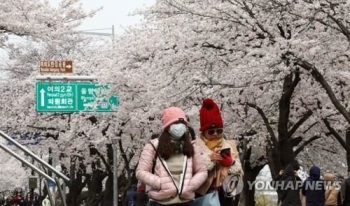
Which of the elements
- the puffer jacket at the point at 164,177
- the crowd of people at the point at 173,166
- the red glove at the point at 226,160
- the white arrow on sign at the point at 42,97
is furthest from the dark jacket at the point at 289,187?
the white arrow on sign at the point at 42,97

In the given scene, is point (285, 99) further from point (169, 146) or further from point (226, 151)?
point (169, 146)

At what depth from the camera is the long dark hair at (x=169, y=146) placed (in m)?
6.84

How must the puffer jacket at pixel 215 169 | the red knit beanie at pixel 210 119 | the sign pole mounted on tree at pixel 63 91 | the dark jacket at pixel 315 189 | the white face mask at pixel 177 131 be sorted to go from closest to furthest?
the white face mask at pixel 177 131
the puffer jacket at pixel 215 169
the red knit beanie at pixel 210 119
the dark jacket at pixel 315 189
the sign pole mounted on tree at pixel 63 91

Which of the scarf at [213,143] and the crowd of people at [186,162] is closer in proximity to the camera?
the crowd of people at [186,162]

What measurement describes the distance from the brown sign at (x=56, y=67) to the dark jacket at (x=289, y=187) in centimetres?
1053

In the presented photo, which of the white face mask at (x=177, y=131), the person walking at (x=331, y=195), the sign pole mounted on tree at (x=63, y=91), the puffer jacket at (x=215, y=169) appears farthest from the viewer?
the sign pole mounted on tree at (x=63, y=91)

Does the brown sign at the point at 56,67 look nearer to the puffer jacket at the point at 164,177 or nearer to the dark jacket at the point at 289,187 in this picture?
the dark jacket at the point at 289,187

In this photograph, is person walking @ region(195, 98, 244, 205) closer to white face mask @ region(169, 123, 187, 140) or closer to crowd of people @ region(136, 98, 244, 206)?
crowd of people @ region(136, 98, 244, 206)

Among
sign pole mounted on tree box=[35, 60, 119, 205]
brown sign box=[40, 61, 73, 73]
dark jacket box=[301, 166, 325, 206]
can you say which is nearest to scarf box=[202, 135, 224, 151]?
dark jacket box=[301, 166, 325, 206]

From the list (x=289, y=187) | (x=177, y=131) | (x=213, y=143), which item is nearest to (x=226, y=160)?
(x=213, y=143)

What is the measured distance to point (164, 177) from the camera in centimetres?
682

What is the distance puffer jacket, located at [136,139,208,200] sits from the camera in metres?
6.79

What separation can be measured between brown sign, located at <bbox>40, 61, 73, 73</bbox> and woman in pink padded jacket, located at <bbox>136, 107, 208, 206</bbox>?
16.3 metres

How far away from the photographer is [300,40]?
13.6 meters
